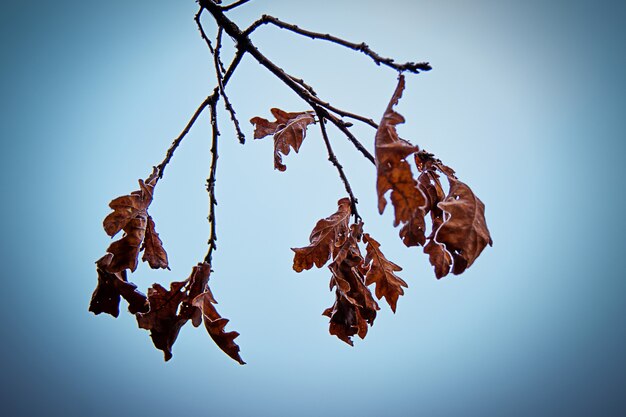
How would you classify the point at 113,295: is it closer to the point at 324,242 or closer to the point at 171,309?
the point at 171,309

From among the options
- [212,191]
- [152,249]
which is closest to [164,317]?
[152,249]

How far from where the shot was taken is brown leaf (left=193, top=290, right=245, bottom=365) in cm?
58

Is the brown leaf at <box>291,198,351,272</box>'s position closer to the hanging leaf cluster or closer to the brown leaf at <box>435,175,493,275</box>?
the hanging leaf cluster

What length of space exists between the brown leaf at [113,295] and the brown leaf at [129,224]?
62mm

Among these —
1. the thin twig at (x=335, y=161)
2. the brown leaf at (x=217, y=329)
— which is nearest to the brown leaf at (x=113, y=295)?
the brown leaf at (x=217, y=329)

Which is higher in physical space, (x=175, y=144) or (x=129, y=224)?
(x=175, y=144)

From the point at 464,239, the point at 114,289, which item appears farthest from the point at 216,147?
the point at 464,239

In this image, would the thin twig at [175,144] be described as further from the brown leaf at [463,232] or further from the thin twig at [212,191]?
the brown leaf at [463,232]

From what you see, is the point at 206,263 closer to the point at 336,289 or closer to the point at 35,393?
the point at 336,289

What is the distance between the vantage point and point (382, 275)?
0.72 m

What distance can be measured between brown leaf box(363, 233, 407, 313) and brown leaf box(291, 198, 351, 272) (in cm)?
7

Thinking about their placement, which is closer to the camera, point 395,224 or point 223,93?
point 395,224

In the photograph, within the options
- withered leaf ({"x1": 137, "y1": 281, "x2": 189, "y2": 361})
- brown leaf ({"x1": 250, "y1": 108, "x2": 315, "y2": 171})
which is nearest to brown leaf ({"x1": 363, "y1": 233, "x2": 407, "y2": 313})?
brown leaf ({"x1": 250, "y1": 108, "x2": 315, "y2": 171})

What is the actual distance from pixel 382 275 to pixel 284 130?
0.36 metres
